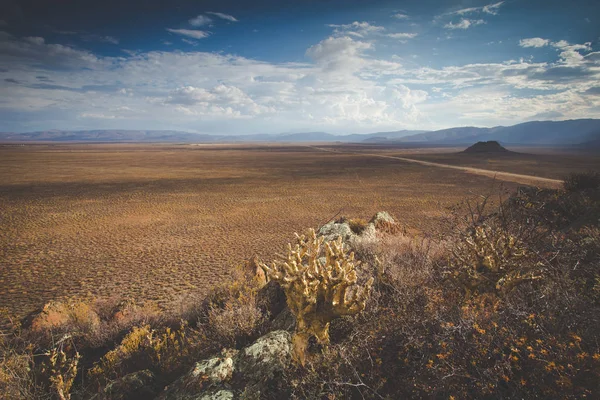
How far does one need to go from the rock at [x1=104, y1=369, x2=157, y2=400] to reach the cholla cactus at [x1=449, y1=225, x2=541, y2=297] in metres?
4.77

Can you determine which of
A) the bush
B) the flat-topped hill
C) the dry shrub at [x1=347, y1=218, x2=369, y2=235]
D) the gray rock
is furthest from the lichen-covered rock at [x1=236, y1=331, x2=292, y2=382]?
the flat-topped hill

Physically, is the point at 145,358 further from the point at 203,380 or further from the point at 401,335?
the point at 401,335

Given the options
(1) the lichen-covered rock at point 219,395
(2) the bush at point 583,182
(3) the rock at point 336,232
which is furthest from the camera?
(2) the bush at point 583,182

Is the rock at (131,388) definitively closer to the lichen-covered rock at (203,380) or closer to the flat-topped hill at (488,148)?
the lichen-covered rock at (203,380)

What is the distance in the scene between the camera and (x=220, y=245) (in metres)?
14.3

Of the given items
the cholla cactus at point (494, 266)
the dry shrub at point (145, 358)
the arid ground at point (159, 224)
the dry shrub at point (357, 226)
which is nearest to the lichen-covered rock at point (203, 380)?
the dry shrub at point (145, 358)

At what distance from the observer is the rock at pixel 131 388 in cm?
366

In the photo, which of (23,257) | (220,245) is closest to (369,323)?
(220,245)

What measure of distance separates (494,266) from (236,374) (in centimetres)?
409

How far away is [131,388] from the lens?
3746mm

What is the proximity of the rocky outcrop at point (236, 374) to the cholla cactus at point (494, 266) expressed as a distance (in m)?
3.00

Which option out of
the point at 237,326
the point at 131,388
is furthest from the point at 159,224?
the point at 131,388

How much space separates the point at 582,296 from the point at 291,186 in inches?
1130

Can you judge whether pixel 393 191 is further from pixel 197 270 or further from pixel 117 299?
pixel 117 299
